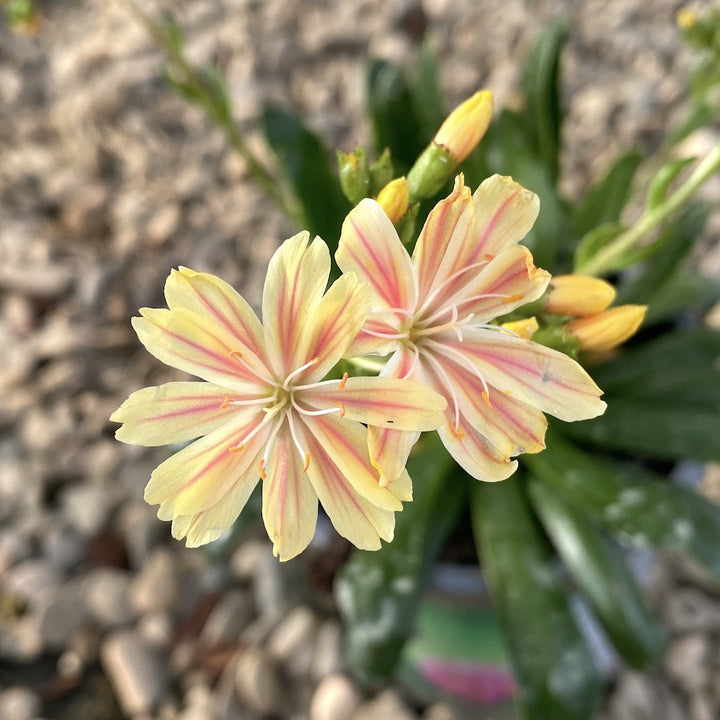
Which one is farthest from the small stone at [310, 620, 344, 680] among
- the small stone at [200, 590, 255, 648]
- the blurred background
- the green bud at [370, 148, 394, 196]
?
the green bud at [370, 148, 394, 196]

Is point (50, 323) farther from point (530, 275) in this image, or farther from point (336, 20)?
point (530, 275)

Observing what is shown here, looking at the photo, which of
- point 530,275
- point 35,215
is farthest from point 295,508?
point 35,215

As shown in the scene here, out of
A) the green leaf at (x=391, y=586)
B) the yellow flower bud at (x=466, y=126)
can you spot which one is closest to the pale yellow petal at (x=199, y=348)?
the yellow flower bud at (x=466, y=126)

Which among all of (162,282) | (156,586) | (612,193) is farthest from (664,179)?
(162,282)

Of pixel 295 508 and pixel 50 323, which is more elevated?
pixel 295 508

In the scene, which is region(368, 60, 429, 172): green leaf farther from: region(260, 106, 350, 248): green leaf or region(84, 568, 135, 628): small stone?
region(84, 568, 135, 628): small stone

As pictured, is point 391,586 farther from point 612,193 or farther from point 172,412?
point 612,193
